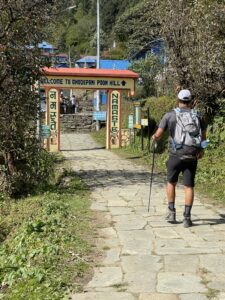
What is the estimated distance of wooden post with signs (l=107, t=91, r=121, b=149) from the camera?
20859 millimetres

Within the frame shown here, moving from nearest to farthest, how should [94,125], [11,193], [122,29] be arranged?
[11,193] → [94,125] → [122,29]

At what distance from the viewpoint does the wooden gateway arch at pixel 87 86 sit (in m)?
20.1

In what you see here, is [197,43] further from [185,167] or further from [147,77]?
[147,77]

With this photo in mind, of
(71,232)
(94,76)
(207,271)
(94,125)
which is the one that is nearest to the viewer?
(207,271)

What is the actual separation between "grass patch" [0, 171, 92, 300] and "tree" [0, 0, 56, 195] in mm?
1000

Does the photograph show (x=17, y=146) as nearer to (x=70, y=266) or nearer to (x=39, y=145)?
(x=39, y=145)

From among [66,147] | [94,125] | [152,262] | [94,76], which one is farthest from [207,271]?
→ [94,125]

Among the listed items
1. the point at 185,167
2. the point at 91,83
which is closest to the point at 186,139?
the point at 185,167

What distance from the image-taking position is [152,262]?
18.0 feet

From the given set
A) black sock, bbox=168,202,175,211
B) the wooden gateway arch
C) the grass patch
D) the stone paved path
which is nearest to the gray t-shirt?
black sock, bbox=168,202,175,211

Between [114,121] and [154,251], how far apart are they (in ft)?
50.5

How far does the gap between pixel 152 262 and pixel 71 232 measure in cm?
154

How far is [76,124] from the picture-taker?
1219 inches

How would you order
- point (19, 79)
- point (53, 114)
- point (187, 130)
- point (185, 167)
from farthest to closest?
Answer: 1. point (53, 114)
2. point (19, 79)
3. point (185, 167)
4. point (187, 130)
